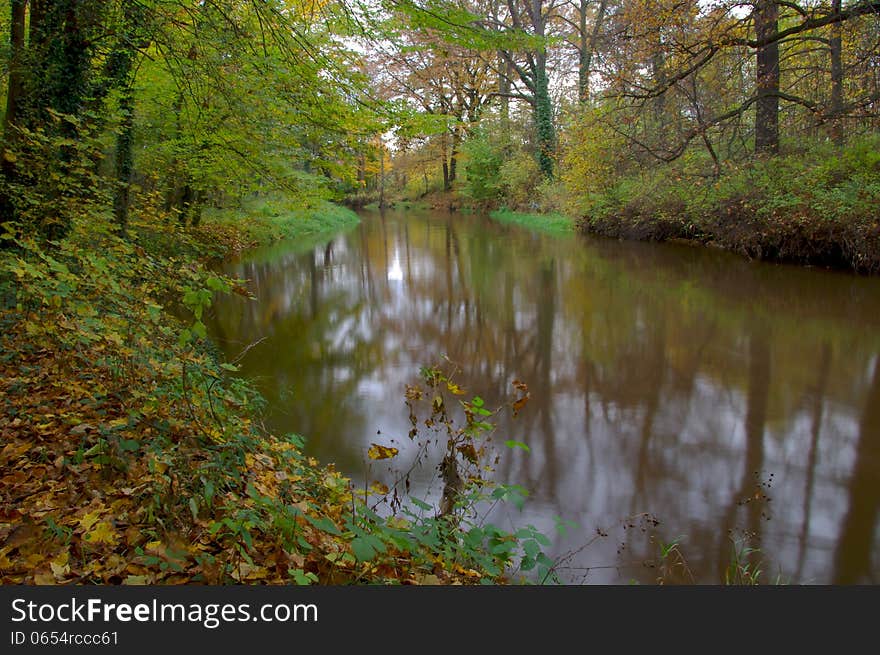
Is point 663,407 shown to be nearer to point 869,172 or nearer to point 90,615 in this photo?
point 90,615

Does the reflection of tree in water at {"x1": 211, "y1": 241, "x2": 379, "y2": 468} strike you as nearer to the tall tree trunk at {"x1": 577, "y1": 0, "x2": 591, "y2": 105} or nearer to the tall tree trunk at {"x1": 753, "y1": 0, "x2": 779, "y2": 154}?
the tall tree trunk at {"x1": 753, "y1": 0, "x2": 779, "y2": 154}

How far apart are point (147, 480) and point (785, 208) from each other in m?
14.3

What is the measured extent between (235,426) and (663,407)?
14.1ft

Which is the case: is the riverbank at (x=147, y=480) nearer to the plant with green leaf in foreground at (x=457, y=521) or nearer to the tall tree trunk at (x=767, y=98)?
the plant with green leaf in foreground at (x=457, y=521)

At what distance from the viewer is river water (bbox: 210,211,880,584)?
380 cm

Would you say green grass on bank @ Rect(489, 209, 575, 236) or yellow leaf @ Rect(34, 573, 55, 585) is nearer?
yellow leaf @ Rect(34, 573, 55, 585)

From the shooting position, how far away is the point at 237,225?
59.7 feet

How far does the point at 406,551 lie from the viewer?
2900 millimetres

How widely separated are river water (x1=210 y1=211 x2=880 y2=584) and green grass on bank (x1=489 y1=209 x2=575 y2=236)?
11417mm

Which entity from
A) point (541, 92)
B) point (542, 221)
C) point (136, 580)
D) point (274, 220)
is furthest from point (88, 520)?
point (541, 92)

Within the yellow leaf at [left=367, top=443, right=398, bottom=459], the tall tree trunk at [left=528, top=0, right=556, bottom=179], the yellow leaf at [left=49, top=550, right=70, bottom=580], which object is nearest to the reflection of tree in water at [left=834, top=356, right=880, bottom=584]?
the yellow leaf at [left=367, top=443, right=398, bottom=459]

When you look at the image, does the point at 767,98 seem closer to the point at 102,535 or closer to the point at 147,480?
the point at 147,480

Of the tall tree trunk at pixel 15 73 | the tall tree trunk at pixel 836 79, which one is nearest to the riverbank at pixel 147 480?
the tall tree trunk at pixel 15 73

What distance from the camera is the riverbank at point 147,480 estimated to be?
2469 mm
